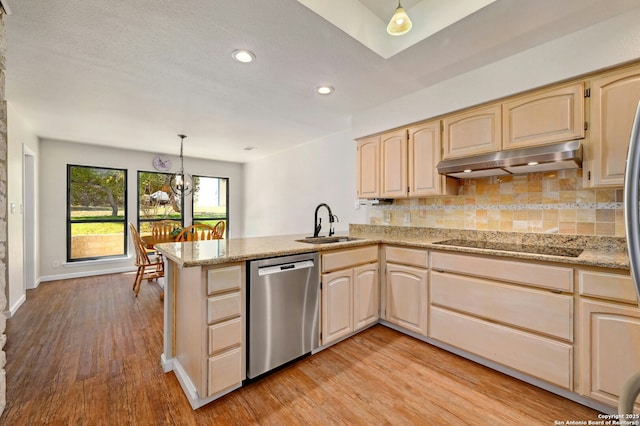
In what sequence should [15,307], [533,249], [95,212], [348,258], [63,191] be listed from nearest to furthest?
[533,249] → [348,258] → [15,307] → [63,191] → [95,212]

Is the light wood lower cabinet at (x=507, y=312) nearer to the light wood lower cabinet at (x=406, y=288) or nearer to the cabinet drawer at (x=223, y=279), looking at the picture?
the light wood lower cabinet at (x=406, y=288)

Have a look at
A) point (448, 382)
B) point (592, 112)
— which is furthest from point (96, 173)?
point (592, 112)

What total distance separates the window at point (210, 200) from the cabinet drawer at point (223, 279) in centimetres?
490

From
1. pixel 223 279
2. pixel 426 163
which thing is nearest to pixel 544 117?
pixel 426 163

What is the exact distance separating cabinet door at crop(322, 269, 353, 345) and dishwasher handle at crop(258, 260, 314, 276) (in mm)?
229

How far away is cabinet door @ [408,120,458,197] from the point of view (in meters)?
2.66

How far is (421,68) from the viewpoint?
7.69ft

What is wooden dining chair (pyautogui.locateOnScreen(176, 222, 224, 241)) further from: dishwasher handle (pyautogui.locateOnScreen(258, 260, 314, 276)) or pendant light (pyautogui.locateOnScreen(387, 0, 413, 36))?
pendant light (pyautogui.locateOnScreen(387, 0, 413, 36))

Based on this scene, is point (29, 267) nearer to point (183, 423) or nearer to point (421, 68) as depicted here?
point (183, 423)

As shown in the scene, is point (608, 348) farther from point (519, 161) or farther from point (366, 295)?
point (366, 295)

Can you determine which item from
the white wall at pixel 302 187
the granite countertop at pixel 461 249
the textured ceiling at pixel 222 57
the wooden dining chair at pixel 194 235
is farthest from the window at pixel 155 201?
the granite countertop at pixel 461 249

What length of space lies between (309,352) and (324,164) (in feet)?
9.68

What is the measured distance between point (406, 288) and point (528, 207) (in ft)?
4.15

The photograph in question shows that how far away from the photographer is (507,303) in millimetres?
1989
